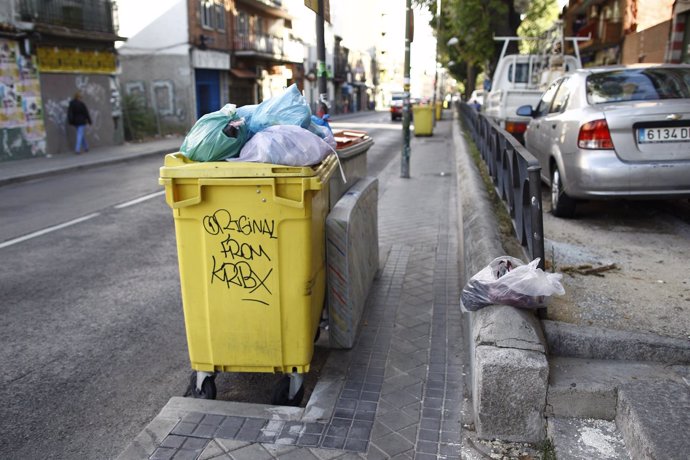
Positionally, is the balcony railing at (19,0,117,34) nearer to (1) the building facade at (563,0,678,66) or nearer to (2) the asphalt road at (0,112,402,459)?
(2) the asphalt road at (0,112,402,459)

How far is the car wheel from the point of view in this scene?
642 centimetres

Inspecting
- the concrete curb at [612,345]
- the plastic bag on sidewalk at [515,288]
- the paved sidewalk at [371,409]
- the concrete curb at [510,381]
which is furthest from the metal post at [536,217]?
the paved sidewalk at [371,409]

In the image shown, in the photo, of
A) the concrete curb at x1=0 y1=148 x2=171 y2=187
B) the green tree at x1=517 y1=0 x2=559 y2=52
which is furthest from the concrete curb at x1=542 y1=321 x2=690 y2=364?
the green tree at x1=517 y1=0 x2=559 y2=52

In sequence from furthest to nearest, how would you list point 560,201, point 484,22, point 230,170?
point 484,22 → point 560,201 → point 230,170

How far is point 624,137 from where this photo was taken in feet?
18.2

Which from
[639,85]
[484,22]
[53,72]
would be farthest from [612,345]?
[484,22]

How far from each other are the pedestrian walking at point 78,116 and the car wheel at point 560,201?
16.3 m

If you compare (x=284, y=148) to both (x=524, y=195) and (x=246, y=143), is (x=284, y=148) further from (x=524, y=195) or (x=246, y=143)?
(x=524, y=195)

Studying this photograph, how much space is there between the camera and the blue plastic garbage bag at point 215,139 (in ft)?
10.6

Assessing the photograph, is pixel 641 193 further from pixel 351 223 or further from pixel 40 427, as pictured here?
pixel 40 427

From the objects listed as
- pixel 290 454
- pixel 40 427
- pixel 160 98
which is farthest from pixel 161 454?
pixel 160 98

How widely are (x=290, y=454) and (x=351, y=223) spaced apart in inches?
60.2

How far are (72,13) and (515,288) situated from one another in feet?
66.9

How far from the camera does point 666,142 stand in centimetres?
548
